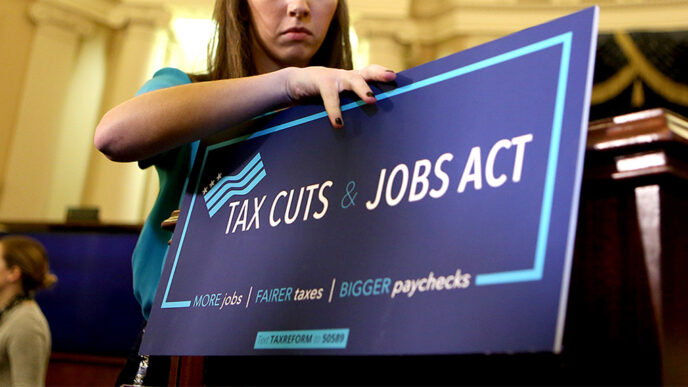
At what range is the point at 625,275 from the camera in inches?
18.9

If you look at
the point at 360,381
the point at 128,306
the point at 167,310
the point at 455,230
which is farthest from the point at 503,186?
the point at 128,306

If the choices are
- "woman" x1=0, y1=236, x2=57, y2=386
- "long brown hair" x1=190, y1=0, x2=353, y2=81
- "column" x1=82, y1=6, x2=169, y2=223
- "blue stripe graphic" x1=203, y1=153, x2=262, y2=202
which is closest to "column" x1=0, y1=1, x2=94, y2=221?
"column" x1=82, y1=6, x2=169, y2=223

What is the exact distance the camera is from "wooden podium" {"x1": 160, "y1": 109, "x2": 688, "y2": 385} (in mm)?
458

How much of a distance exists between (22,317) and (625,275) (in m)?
2.28

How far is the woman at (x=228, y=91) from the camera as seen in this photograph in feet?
2.22

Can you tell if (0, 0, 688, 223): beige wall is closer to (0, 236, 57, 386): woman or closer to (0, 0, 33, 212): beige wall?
(0, 0, 33, 212): beige wall

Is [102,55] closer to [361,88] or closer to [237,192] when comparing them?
[237,192]

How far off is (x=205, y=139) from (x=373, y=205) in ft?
0.96

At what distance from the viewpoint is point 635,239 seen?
0.48 metres

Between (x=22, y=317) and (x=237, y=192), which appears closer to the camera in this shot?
(x=237, y=192)

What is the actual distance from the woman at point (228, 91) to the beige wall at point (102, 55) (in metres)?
5.99

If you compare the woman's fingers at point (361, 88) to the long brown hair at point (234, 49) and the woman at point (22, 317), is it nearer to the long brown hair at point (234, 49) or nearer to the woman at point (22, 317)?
the long brown hair at point (234, 49)

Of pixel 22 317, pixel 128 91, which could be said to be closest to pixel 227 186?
pixel 22 317

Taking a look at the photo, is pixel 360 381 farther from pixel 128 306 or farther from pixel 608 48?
pixel 608 48
